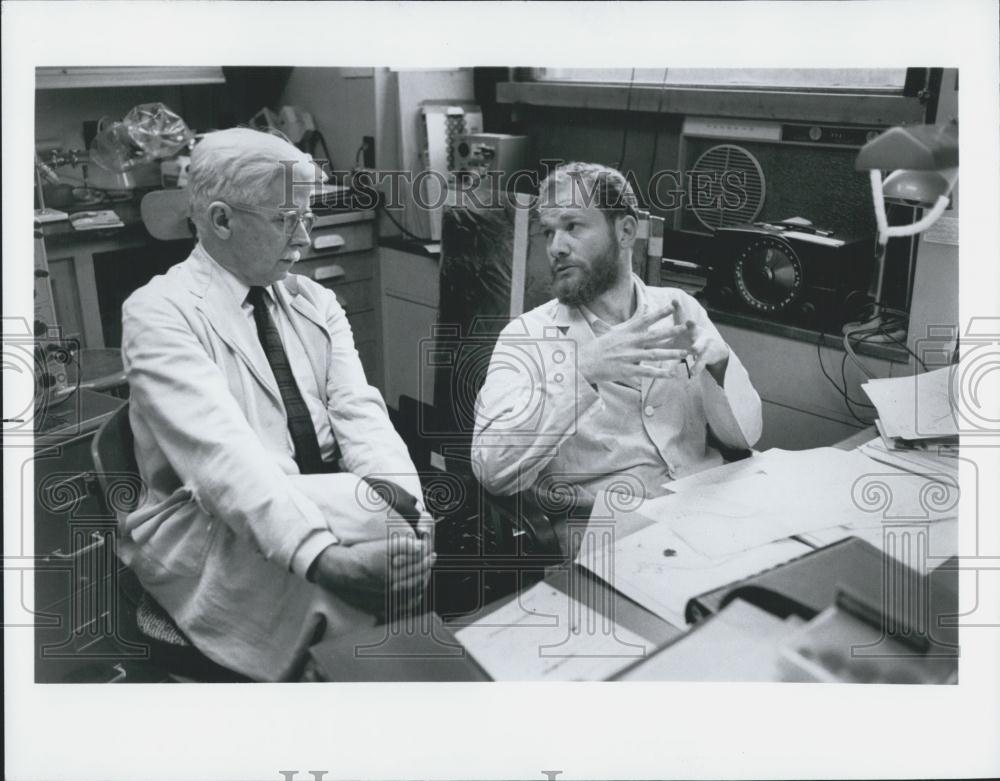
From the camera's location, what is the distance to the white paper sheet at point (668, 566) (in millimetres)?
1200

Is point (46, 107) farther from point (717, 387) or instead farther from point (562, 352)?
point (717, 387)

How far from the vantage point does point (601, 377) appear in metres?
1.47

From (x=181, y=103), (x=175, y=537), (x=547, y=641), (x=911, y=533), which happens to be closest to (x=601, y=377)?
(x=547, y=641)

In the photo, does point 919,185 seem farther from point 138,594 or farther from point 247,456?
point 138,594

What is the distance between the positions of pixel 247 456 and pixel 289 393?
0.13 m

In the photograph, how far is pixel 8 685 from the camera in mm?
1446

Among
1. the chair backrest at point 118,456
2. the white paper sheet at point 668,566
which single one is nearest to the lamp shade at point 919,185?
the white paper sheet at point 668,566

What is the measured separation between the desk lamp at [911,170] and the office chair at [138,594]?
1.26m

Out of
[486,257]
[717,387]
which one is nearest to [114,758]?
[486,257]

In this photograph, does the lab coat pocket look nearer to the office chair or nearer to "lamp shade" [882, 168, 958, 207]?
the office chair

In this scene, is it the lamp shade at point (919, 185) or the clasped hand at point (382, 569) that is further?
the lamp shade at point (919, 185)

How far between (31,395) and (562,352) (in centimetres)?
91

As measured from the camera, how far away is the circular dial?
1.60m

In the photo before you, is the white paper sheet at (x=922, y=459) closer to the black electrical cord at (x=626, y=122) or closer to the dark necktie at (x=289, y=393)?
the black electrical cord at (x=626, y=122)
